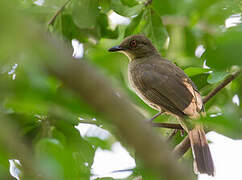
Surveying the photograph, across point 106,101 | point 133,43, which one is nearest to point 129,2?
point 133,43

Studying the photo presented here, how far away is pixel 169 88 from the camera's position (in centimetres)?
527

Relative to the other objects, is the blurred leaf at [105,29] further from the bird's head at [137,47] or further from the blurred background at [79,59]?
the bird's head at [137,47]

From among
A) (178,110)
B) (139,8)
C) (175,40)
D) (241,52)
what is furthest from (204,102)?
(241,52)

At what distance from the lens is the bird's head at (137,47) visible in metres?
6.50

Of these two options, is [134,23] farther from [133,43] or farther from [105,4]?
[133,43]

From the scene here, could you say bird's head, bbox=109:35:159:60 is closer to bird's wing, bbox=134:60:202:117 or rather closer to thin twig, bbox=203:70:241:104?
bird's wing, bbox=134:60:202:117

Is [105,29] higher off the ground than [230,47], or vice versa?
[230,47]

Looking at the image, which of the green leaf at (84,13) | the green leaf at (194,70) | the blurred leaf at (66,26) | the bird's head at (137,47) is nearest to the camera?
the green leaf at (194,70)

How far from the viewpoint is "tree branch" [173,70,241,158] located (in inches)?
157

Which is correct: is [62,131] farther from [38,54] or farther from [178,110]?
[38,54]

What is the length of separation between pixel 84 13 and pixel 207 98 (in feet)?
5.46

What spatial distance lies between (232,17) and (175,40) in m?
2.43

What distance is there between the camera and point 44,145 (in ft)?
5.81

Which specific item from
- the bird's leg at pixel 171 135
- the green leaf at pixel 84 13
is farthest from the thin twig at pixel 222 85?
the green leaf at pixel 84 13
